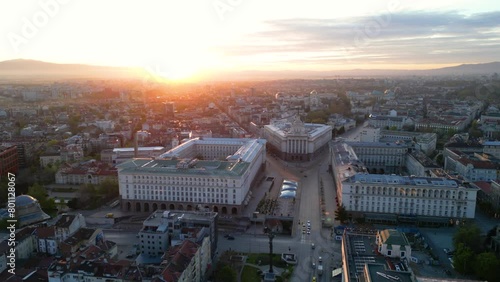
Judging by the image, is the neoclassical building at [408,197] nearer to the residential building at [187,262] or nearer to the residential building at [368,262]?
the residential building at [368,262]

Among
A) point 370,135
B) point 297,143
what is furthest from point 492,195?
point 297,143

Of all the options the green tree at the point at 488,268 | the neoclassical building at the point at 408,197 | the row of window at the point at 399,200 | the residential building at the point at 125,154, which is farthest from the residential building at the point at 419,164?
the residential building at the point at 125,154

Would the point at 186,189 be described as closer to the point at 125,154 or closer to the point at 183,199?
the point at 183,199

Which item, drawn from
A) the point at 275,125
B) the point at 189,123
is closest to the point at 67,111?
the point at 189,123

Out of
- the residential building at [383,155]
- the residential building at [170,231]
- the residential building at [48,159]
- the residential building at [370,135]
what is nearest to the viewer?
the residential building at [170,231]

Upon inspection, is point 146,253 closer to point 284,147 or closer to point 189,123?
point 284,147

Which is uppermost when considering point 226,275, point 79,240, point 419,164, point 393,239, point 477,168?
point 393,239

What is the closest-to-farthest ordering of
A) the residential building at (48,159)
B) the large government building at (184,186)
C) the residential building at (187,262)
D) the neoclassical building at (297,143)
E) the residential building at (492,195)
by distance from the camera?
the residential building at (187,262)
the large government building at (184,186)
the residential building at (492,195)
the residential building at (48,159)
the neoclassical building at (297,143)
